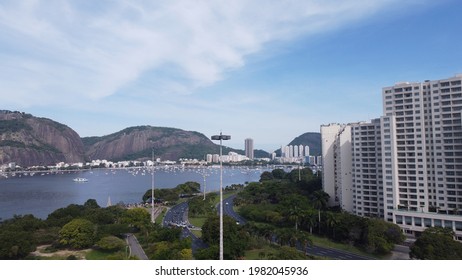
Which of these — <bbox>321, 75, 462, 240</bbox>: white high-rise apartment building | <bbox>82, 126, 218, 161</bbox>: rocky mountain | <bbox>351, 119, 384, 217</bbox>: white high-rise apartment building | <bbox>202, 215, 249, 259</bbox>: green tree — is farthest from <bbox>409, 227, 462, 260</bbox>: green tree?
<bbox>82, 126, 218, 161</bbox>: rocky mountain

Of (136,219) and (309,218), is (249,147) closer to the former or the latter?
(309,218)

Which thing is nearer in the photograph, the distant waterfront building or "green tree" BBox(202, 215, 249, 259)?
"green tree" BBox(202, 215, 249, 259)

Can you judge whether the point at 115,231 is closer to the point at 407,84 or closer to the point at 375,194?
the point at 375,194

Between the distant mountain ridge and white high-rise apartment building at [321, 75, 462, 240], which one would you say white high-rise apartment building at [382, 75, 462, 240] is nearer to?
white high-rise apartment building at [321, 75, 462, 240]

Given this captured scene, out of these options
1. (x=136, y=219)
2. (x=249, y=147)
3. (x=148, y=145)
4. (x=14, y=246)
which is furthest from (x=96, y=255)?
(x=148, y=145)

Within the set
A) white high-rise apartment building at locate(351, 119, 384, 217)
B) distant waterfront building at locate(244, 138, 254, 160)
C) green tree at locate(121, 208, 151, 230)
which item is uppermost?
distant waterfront building at locate(244, 138, 254, 160)

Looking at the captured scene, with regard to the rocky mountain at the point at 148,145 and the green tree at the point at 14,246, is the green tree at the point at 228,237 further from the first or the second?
the rocky mountain at the point at 148,145

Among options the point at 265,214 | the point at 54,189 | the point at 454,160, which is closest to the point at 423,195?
the point at 454,160
